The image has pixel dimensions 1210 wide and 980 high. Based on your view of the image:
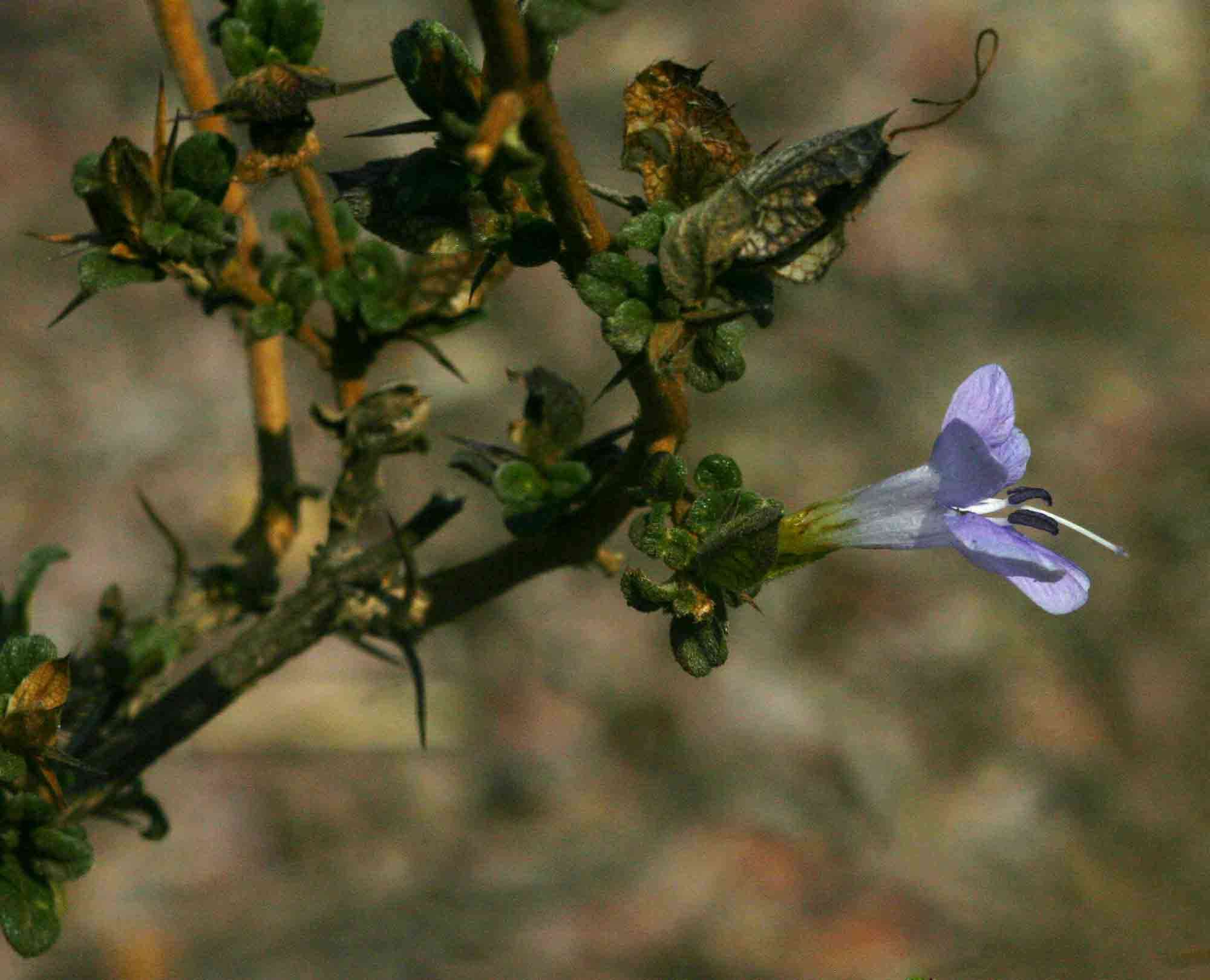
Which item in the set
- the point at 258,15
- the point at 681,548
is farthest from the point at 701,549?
the point at 258,15

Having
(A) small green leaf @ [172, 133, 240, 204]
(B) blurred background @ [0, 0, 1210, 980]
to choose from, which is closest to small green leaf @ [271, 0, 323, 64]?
(A) small green leaf @ [172, 133, 240, 204]

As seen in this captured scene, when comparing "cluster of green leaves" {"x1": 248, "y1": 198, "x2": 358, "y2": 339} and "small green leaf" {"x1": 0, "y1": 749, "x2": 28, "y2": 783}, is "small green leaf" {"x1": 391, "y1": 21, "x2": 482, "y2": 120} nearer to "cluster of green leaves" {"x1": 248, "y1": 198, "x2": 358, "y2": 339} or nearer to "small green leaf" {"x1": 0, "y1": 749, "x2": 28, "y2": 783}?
"cluster of green leaves" {"x1": 248, "y1": 198, "x2": 358, "y2": 339}

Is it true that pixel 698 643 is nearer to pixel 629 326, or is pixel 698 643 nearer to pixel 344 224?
pixel 629 326

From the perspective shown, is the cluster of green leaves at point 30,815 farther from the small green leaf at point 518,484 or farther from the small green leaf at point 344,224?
the small green leaf at point 344,224

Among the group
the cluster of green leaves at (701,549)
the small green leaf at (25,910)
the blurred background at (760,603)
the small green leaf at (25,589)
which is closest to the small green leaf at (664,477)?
the cluster of green leaves at (701,549)

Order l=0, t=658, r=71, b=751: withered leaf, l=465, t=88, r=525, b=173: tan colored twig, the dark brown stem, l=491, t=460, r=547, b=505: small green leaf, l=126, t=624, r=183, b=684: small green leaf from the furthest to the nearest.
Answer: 1. l=126, t=624, r=183, b=684: small green leaf
2. the dark brown stem
3. l=491, t=460, r=547, b=505: small green leaf
4. l=0, t=658, r=71, b=751: withered leaf
5. l=465, t=88, r=525, b=173: tan colored twig

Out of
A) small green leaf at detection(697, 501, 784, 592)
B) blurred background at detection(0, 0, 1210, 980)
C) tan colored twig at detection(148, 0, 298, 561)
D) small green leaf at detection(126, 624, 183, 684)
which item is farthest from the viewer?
blurred background at detection(0, 0, 1210, 980)

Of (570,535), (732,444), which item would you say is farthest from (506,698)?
(570,535)
